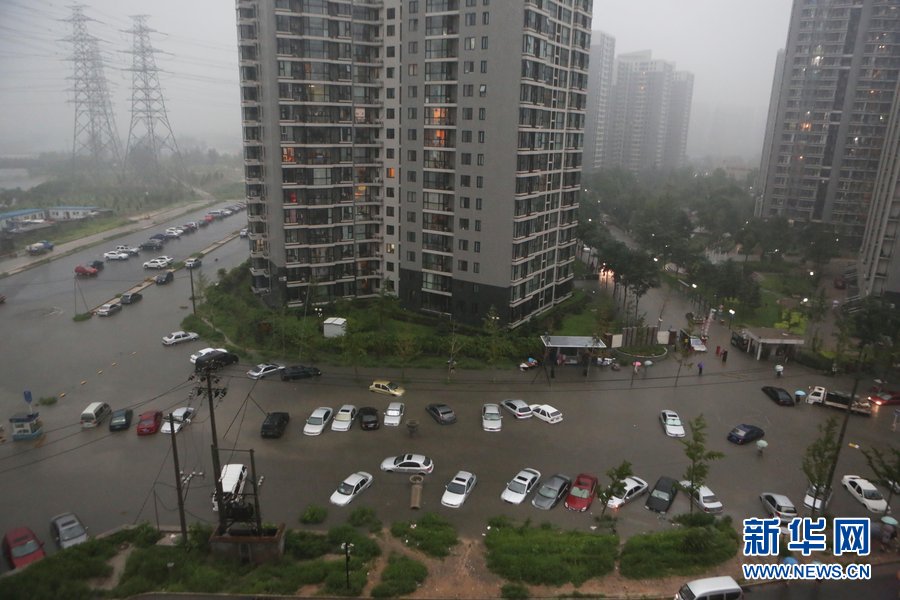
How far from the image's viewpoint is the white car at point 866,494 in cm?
1842

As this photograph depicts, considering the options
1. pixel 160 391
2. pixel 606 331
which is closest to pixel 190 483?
pixel 160 391

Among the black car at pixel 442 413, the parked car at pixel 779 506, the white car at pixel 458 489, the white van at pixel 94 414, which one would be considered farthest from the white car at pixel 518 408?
the white van at pixel 94 414

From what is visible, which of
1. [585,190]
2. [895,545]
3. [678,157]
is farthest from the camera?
[678,157]

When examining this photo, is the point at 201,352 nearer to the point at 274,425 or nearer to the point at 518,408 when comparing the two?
the point at 274,425

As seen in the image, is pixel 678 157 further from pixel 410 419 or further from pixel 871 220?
pixel 410 419

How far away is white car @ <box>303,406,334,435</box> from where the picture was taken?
22420 mm

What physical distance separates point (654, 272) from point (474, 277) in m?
14.1

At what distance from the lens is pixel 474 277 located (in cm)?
3259

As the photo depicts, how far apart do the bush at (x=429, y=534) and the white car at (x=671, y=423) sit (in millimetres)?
10615

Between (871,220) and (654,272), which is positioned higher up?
(871,220)

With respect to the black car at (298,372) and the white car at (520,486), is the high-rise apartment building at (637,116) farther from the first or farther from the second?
the white car at (520,486)

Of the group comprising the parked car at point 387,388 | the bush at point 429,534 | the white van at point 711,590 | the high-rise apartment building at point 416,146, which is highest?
the high-rise apartment building at point 416,146

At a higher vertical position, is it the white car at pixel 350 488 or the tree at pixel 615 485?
the tree at pixel 615 485

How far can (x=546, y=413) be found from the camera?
947 inches
